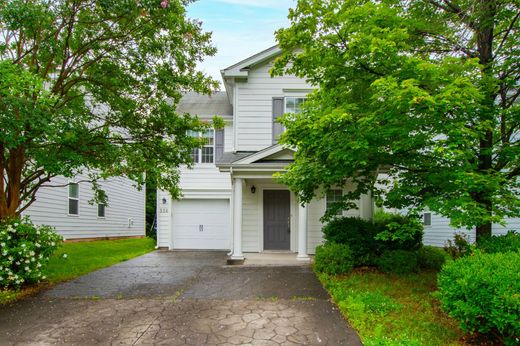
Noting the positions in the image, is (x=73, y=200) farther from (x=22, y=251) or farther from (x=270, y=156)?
(x=270, y=156)

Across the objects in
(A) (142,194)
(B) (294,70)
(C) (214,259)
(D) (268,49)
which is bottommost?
(C) (214,259)

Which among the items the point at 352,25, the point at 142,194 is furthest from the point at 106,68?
the point at 142,194

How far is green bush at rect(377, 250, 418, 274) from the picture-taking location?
316 inches

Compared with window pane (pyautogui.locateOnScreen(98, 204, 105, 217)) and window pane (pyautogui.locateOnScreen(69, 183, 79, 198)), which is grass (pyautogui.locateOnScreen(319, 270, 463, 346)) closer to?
window pane (pyautogui.locateOnScreen(69, 183, 79, 198))

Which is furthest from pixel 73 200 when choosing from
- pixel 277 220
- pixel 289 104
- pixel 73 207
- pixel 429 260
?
pixel 429 260

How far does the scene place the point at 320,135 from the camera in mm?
6242

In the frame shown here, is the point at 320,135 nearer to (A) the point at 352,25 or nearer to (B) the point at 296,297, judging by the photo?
(A) the point at 352,25

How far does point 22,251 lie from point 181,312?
356cm

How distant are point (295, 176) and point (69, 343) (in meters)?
5.02

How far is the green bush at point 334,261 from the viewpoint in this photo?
8.00m

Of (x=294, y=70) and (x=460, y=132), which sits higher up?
(x=294, y=70)

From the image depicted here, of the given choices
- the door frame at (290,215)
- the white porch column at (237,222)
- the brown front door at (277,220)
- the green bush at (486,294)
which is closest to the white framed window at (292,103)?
the door frame at (290,215)

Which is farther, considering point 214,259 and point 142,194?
point 142,194

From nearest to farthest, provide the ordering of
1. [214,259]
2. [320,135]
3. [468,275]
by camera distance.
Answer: [468,275] → [320,135] → [214,259]
